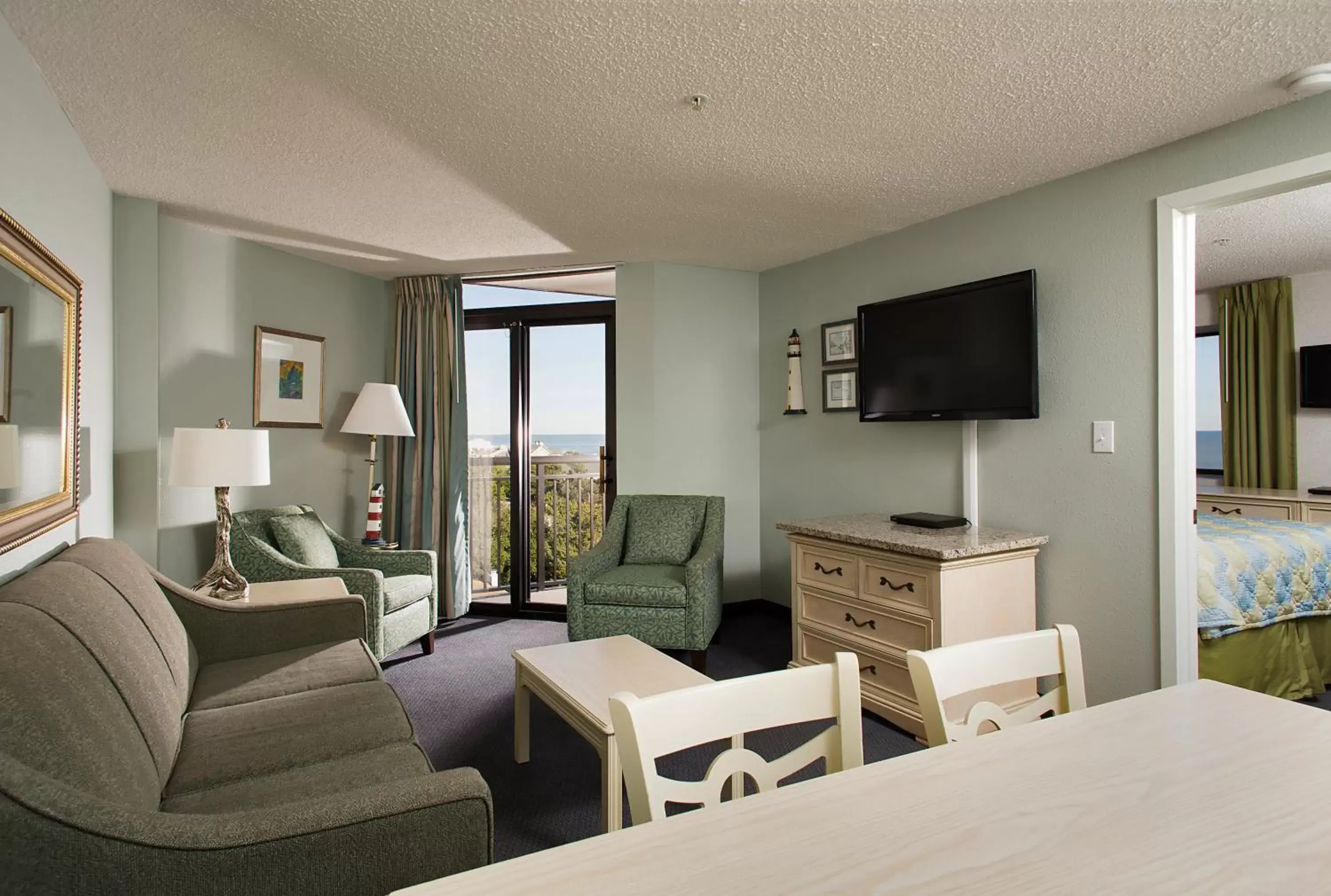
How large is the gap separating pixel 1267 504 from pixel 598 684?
4704mm

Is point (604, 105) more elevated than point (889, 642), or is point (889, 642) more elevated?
point (604, 105)

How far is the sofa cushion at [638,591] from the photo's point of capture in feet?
11.6

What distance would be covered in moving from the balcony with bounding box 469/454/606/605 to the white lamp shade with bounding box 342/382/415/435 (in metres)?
0.75

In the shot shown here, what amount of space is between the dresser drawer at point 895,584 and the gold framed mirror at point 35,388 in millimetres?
2788

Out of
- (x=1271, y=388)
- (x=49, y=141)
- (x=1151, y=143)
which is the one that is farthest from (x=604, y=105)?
(x=1271, y=388)

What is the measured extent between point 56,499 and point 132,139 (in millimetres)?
1406

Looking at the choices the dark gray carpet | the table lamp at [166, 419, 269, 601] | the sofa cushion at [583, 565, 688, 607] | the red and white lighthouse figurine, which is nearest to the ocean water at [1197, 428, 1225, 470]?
the dark gray carpet

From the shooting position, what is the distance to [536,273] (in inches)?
187

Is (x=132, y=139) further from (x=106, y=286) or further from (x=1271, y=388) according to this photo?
(x=1271, y=388)

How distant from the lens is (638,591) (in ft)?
11.7

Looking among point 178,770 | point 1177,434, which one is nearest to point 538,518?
point 178,770

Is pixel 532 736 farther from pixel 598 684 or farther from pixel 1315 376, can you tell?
pixel 1315 376

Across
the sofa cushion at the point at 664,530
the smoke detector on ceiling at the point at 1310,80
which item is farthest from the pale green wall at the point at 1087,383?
the sofa cushion at the point at 664,530

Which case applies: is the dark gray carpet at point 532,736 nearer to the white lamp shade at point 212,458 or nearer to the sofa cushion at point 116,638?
the sofa cushion at point 116,638
